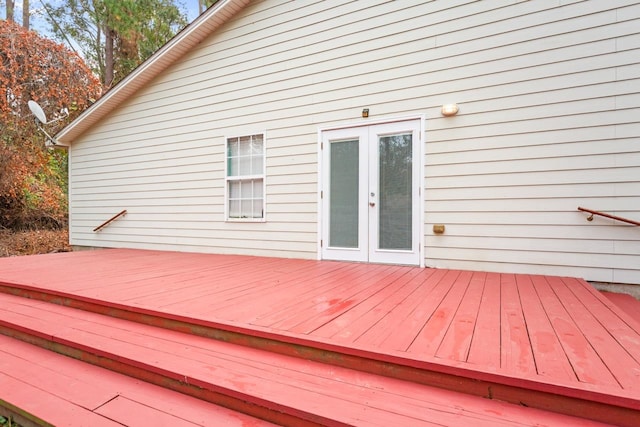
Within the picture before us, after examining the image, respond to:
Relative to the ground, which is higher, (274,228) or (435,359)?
(274,228)

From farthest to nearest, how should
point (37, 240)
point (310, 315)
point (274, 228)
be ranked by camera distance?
point (37, 240) → point (274, 228) → point (310, 315)

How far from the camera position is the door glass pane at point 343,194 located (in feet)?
14.4

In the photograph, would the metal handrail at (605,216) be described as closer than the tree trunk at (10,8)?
Yes

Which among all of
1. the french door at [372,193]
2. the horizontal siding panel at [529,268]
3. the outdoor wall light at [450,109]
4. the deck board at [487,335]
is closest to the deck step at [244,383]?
the deck board at [487,335]

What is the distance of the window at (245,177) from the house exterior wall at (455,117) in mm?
164

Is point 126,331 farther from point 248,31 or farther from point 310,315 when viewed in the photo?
point 248,31

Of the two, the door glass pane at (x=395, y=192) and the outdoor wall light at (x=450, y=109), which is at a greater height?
the outdoor wall light at (x=450, y=109)

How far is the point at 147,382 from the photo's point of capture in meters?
1.83

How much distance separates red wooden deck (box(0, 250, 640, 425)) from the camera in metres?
1.43

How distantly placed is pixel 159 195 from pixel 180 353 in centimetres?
495

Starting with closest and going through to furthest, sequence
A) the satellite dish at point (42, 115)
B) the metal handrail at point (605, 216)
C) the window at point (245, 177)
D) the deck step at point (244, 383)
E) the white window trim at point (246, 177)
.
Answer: the deck step at point (244, 383)
the metal handrail at point (605, 216)
the white window trim at point (246, 177)
the window at point (245, 177)
the satellite dish at point (42, 115)

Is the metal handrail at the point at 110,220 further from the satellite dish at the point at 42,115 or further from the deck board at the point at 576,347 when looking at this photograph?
the deck board at the point at 576,347

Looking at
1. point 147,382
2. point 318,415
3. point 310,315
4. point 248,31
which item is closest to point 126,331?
point 147,382

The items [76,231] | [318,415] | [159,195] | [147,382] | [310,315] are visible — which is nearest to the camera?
[318,415]
